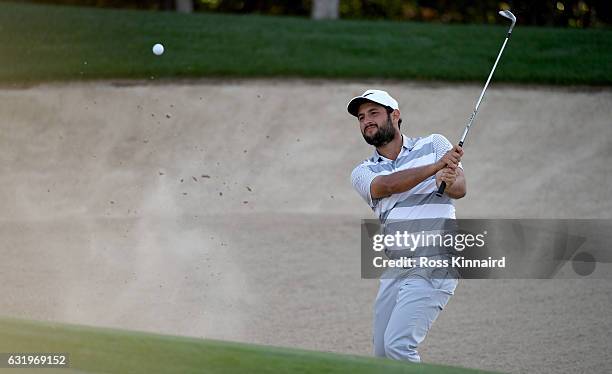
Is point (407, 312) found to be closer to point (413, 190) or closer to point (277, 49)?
point (413, 190)

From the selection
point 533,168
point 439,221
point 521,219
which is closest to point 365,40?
point 533,168

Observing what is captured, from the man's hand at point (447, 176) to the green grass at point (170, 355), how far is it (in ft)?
5.32

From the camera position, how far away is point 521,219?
500 inches

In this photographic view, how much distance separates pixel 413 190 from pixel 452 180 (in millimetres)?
309

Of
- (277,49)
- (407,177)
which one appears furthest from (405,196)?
(277,49)

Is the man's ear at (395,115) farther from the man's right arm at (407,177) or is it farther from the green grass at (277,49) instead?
the green grass at (277,49)

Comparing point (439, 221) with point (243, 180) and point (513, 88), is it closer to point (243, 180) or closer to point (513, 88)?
point (243, 180)

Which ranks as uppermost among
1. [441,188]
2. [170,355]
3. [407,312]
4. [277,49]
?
[277,49]

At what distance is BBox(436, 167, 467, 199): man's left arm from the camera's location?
257 inches

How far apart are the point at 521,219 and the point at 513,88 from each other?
3443 mm

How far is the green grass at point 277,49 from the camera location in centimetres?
1577

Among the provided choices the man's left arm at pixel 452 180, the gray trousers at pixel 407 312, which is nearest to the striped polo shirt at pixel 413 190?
the man's left arm at pixel 452 180

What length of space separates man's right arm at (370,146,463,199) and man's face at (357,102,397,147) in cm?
25

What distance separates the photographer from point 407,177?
21.6 ft
